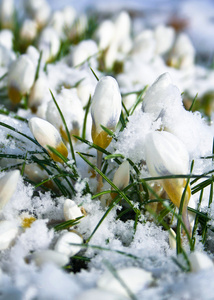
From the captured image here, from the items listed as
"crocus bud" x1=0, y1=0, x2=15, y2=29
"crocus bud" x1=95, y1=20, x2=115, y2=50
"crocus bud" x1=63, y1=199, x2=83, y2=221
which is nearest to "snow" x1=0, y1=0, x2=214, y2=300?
"crocus bud" x1=63, y1=199, x2=83, y2=221

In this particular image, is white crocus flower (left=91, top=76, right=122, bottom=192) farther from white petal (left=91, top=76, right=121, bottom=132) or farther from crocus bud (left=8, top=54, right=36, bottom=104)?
crocus bud (left=8, top=54, right=36, bottom=104)

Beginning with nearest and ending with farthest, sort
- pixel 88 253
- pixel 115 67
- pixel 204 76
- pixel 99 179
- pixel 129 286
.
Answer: pixel 129 286
pixel 88 253
pixel 99 179
pixel 115 67
pixel 204 76

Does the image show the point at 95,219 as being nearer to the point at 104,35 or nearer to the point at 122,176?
the point at 122,176

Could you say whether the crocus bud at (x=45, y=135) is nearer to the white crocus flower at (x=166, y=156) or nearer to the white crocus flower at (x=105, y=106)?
the white crocus flower at (x=105, y=106)

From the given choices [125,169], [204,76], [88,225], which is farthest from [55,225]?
[204,76]

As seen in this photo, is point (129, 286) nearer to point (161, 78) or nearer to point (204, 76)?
point (161, 78)

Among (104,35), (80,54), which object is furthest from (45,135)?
(104,35)
